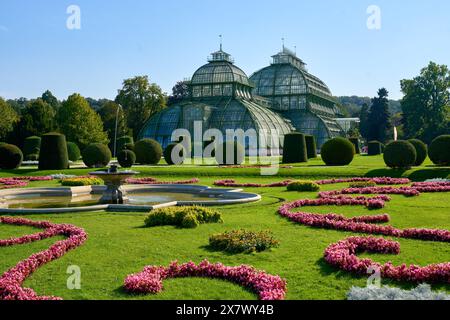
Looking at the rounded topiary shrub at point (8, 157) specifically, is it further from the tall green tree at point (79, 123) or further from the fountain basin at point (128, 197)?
the tall green tree at point (79, 123)

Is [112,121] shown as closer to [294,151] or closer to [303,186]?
[294,151]

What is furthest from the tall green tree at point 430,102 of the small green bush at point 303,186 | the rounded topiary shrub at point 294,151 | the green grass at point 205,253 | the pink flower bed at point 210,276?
the pink flower bed at point 210,276

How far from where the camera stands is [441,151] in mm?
29906

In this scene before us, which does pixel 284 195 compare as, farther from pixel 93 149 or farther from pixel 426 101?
pixel 426 101

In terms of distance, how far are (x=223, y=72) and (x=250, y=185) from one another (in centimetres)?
4784

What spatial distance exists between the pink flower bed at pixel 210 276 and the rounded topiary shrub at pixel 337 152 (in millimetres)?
28204

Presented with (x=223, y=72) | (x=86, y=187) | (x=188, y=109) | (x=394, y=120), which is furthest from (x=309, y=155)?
(x=394, y=120)

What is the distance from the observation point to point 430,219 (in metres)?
12.0

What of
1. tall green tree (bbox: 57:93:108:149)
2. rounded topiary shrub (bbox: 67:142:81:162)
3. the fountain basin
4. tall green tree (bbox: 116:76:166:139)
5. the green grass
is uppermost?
tall green tree (bbox: 116:76:166:139)

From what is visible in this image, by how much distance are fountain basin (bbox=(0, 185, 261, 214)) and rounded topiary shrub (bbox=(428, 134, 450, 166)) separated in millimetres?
16455

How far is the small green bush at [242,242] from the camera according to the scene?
8.85 metres

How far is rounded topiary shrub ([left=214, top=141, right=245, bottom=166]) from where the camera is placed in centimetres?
3750

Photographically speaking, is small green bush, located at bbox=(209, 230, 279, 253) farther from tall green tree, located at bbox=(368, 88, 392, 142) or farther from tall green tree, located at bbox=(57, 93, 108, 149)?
tall green tree, located at bbox=(368, 88, 392, 142)

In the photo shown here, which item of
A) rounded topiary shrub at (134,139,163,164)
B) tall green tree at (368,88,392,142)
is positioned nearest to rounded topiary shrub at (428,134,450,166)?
rounded topiary shrub at (134,139,163,164)
